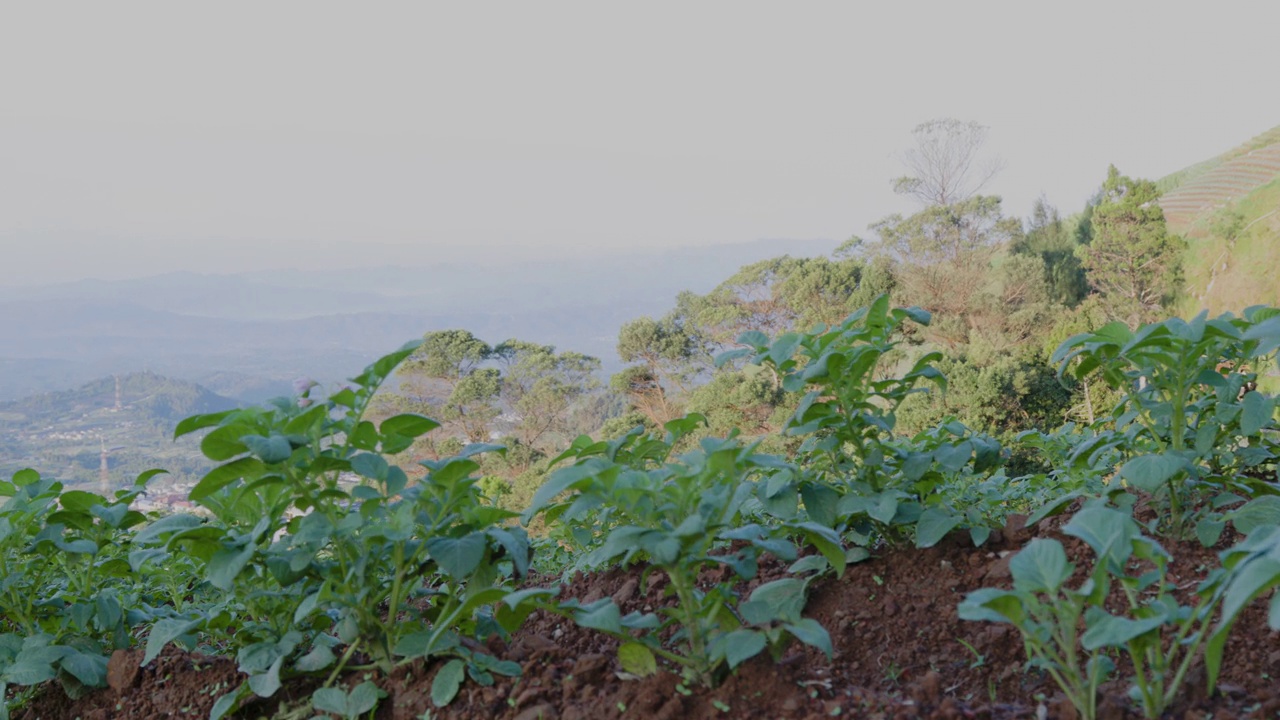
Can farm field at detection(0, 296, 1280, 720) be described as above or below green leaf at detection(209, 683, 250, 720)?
above

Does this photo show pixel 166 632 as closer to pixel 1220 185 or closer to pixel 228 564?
pixel 228 564

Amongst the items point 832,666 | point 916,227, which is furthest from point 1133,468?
point 916,227

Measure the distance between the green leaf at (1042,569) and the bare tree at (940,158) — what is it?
64.5ft

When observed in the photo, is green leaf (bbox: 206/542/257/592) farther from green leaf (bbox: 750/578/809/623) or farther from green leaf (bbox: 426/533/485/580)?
green leaf (bbox: 750/578/809/623)

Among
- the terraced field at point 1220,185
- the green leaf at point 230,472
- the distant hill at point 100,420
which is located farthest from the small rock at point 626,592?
the terraced field at point 1220,185

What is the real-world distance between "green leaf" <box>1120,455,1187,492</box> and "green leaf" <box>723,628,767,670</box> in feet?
1.98

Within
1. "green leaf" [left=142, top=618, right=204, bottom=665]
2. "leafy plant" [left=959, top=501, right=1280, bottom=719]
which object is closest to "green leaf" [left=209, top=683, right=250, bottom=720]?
"green leaf" [left=142, top=618, right=204, bottom=665]

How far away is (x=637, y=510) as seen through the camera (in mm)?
1028

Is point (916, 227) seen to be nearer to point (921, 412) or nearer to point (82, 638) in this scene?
point (921, 412)

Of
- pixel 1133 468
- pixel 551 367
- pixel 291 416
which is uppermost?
pixel 291 416

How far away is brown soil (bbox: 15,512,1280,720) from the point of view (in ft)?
3.34

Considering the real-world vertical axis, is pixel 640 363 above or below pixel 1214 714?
below

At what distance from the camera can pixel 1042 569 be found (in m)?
0.88

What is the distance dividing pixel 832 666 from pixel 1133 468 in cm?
50
